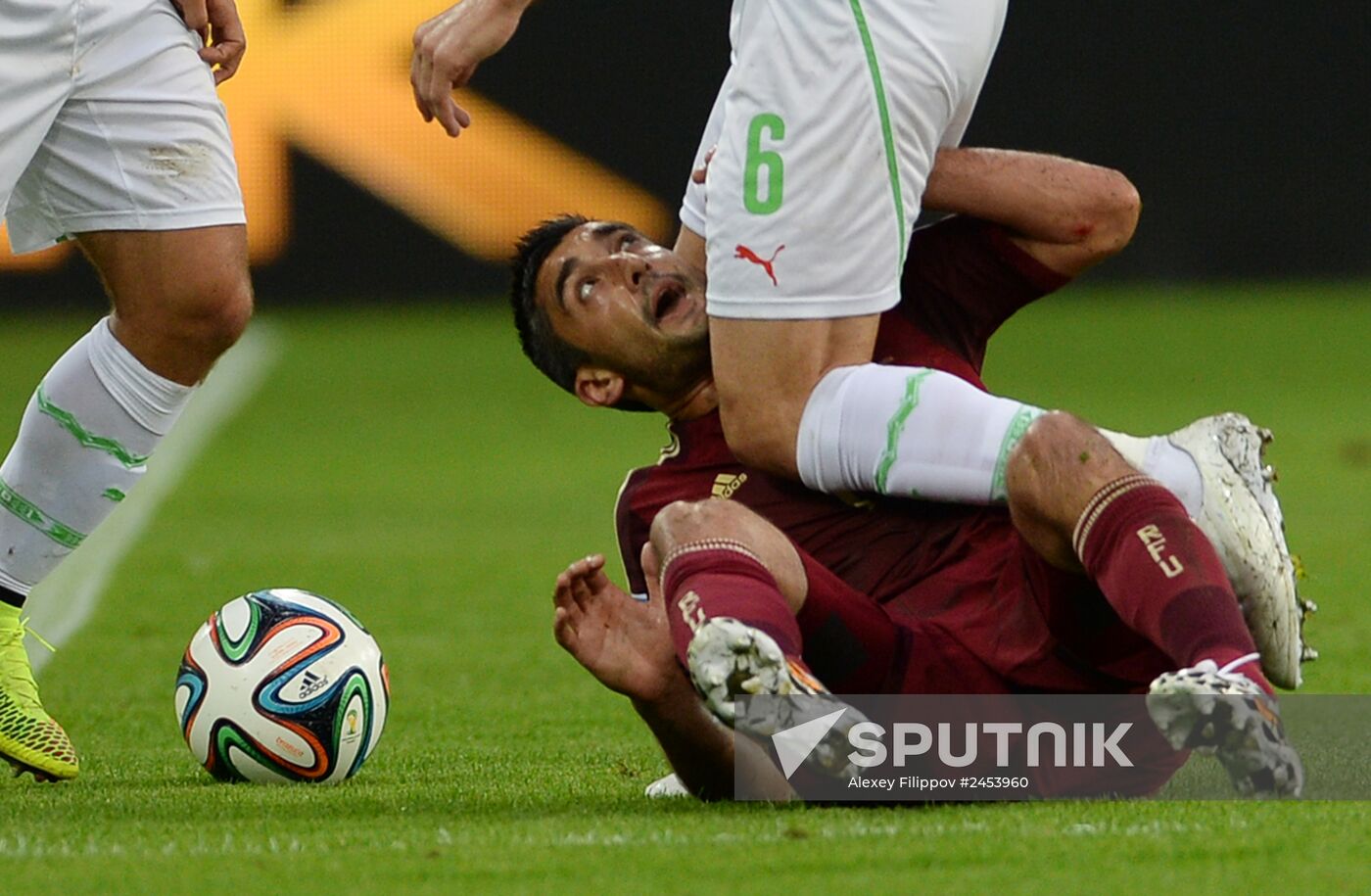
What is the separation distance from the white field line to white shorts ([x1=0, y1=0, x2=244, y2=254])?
1.67 metres

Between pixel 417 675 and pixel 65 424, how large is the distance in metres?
1.25

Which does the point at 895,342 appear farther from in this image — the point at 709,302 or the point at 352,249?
the point at 352,249

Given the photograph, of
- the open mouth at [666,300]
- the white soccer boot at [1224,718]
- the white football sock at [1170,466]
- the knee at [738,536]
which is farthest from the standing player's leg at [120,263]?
the white soccer boot at [1224,718]

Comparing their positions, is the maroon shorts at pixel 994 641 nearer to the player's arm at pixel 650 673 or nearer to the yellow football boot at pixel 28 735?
the player's arm at pixel 650 673

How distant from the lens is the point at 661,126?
13.1m

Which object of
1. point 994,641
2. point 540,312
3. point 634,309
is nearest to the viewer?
point 994,641

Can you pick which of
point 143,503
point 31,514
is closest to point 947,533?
point 31,514

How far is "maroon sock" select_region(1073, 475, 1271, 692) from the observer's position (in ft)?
9.28

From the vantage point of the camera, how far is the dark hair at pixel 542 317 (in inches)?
143

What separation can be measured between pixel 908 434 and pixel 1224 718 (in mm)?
718

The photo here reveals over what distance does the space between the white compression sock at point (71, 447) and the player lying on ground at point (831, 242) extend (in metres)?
1.20

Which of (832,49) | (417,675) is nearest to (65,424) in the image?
(417,675)

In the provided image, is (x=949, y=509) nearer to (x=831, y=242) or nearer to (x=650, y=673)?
(x=831, y=242)
